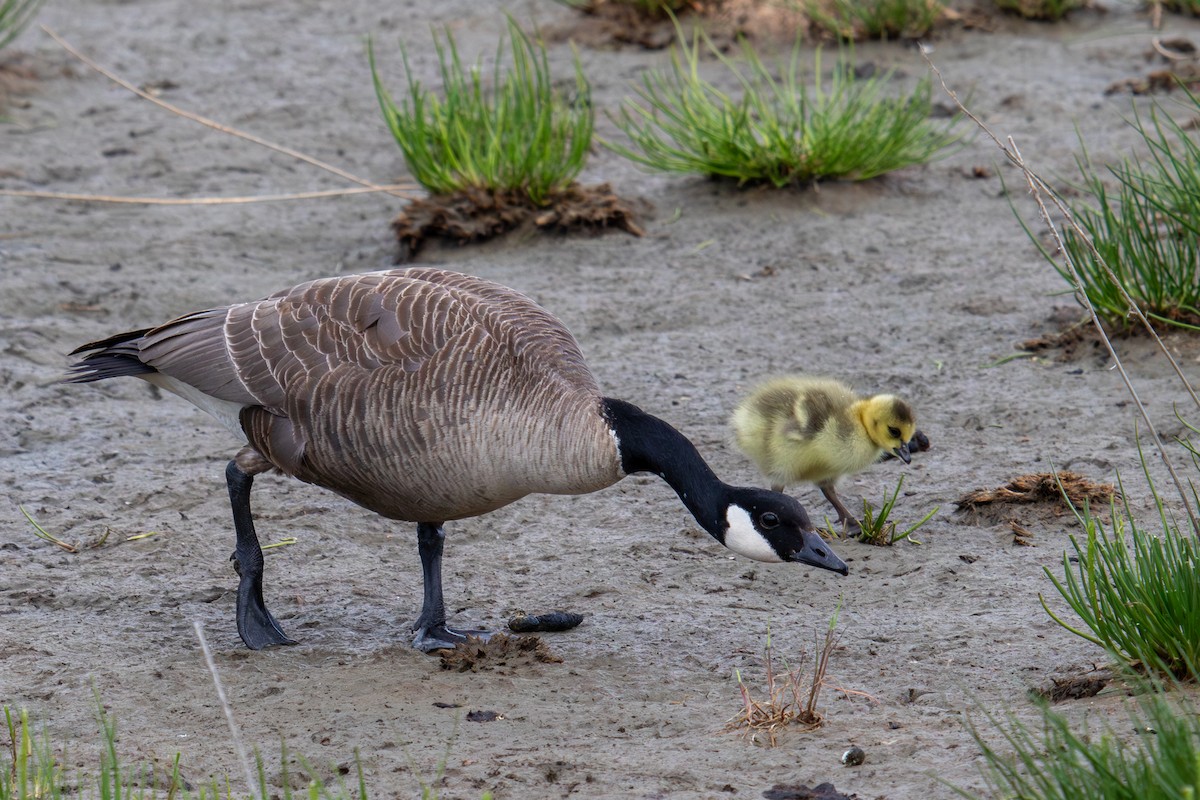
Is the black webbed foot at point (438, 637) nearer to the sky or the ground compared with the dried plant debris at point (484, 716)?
nearer to the ground

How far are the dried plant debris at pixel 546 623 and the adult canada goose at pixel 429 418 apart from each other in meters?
0.21

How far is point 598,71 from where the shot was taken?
10164mm

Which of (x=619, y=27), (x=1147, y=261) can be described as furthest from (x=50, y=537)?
(x=619, y=27)

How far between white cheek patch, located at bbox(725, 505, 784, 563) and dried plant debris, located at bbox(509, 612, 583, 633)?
76 centimetres

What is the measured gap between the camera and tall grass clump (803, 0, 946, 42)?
390 inches

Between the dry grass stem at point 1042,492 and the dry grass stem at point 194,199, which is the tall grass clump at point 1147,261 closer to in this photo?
the dry grass stem at point 1042,492

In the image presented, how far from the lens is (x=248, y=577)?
4496 millimetres

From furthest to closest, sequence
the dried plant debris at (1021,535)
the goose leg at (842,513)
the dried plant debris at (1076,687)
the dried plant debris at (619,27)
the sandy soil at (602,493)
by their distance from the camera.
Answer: the dried plant debris at (619,27), the goose leg at (842,513), the dried plant debris at (1021,535), the sandy soil at (602,493), the dried plant debris at (1076,687)

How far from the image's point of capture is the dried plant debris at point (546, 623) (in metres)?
4.57

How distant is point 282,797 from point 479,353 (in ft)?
4.76

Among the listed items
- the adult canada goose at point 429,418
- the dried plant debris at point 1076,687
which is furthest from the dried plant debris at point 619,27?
the dried plant debris at point 1076,687

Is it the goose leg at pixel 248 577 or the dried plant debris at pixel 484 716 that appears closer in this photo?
the dried plant debris at pixel 484 716

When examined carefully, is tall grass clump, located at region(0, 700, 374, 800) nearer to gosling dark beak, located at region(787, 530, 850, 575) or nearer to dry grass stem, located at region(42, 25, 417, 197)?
gosling dark beak, located at region(787, 530, 850, 575)

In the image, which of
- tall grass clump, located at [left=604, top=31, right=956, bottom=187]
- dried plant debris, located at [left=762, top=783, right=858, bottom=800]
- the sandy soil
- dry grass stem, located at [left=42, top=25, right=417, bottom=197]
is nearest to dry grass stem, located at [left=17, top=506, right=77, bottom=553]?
the sandy soil
